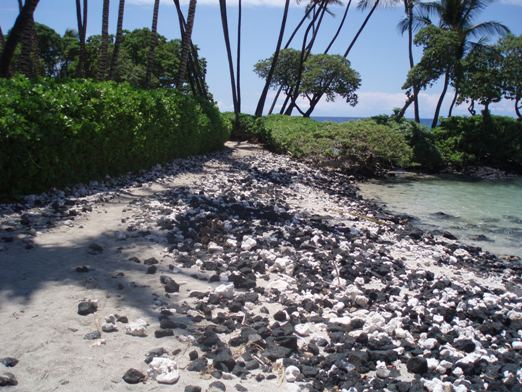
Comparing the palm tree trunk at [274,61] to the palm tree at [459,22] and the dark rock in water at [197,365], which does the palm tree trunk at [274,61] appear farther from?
the dark rock in water at [197,365]

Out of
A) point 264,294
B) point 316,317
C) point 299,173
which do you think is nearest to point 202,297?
point 264,294

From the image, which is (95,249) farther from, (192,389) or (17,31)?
(17,31)

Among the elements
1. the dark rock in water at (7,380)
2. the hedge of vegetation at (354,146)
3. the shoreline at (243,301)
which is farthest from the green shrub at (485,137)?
the dark rock in water at (7,380)

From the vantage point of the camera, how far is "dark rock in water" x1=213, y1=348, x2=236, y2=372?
326cm

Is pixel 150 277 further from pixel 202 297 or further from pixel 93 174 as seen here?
pixel 93 174

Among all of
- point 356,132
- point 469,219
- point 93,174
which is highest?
point 356,132

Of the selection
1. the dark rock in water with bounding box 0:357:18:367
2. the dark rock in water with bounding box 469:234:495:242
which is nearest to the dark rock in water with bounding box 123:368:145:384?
the dark rock in water with bounding box 0:357:18:367

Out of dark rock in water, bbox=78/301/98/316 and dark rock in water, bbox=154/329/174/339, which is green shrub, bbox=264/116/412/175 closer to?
dark rock in water, bbox=78/301/98/316

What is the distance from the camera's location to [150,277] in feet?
15.5

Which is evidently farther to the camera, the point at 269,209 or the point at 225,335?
the point at 269,209

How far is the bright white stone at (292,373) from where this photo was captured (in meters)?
3.23

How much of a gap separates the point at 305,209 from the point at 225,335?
5926 mm

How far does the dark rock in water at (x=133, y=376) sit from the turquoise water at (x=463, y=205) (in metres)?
7.25

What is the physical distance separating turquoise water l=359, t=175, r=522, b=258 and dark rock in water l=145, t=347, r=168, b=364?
22.9ft
